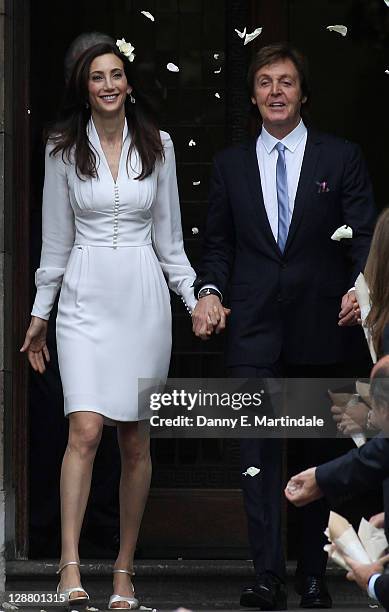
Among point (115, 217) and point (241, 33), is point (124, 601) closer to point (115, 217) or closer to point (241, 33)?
point (115, 217)

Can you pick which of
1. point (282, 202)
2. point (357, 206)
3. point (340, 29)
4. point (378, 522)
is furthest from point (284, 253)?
point (378, 522)

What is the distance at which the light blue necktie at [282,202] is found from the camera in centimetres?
768

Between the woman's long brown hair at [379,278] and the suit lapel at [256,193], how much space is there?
2052 millimetres

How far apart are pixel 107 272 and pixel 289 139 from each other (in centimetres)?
97

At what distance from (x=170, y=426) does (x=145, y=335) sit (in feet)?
5.22

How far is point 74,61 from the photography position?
7.75m

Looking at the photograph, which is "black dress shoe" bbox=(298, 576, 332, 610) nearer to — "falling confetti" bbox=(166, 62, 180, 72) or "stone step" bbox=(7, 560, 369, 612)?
"stone step" bbox=(7, 560, 369, 612)

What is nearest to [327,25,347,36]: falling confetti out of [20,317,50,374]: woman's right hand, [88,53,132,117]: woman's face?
[88,53,132,117]: woman's face

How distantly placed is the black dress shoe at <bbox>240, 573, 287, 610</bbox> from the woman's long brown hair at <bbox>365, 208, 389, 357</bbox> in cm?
208

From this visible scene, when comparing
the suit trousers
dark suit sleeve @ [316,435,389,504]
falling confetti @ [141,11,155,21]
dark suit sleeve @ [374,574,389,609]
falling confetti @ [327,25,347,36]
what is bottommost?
the suit trousers

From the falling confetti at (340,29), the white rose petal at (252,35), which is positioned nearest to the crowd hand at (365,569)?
the white rose petal at (252,35)

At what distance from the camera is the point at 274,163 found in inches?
306

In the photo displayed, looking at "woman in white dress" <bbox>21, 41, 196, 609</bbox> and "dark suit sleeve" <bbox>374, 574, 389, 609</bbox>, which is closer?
"dark suit sleeve" <bbox>374, 574, 389, 609</bbox>

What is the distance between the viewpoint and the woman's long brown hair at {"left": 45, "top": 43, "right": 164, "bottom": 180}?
764 cm
